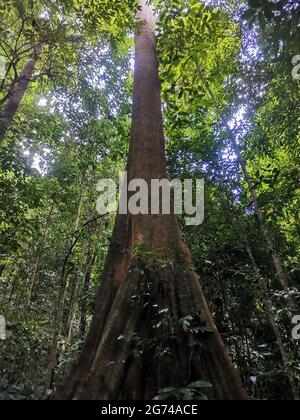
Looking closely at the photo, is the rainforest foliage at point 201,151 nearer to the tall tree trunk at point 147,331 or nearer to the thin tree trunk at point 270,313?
the thin tree trunk at point 270,313

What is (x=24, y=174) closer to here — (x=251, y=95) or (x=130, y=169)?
(x=130, y=169)

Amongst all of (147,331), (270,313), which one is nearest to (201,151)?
(270,313)

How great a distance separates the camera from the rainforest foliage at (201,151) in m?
3.80

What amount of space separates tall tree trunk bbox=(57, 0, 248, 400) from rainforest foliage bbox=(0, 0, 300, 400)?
20 cm

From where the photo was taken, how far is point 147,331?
2.59 m

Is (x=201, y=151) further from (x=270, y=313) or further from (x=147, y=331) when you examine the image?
(x=147, y=331)

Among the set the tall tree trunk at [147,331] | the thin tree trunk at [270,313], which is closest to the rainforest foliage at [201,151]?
the thin tree trunk at [270,313]

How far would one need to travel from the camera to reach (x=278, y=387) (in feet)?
11.9

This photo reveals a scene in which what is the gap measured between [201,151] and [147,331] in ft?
12.0

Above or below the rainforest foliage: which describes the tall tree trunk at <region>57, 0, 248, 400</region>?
below

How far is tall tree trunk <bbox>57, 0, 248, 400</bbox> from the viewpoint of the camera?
2.30m

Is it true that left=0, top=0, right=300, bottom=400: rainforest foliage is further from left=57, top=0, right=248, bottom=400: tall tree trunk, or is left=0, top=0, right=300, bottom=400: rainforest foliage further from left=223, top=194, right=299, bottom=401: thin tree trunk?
left=57, top=0, right=248, bottom=400: tall tree trunk

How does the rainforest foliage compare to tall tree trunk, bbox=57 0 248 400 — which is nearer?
tall tree trunk, bbox=57 0 248 400

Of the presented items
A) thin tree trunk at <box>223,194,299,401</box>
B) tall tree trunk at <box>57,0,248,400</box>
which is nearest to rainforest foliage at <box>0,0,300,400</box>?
thin tree trunk at <box>223,194,299,401</box>
